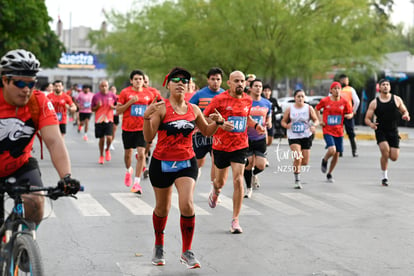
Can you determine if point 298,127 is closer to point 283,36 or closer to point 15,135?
point 15,135

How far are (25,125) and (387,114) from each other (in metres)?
10.9

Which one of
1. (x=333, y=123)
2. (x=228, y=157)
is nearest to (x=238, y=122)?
(x=228, y=157)

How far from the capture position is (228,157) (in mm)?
10984

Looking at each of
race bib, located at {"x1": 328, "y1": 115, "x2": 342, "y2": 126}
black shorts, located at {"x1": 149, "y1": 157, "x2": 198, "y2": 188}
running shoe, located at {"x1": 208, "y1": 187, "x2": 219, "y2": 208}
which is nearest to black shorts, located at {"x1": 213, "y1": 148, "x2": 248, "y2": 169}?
running shoe, located at {"x1": 208, "y1": 187, "x2": 219, "y2": 208}

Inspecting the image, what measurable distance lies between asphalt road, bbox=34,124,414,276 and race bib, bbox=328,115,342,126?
1102mm

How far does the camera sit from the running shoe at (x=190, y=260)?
8047 mm

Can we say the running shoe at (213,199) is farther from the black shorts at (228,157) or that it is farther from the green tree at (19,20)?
the green tree at (19,20)

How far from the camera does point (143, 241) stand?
9.58 m

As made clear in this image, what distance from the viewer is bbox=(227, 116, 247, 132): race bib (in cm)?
1098

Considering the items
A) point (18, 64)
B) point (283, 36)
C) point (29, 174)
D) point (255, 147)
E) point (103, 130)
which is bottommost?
point (103, 130)

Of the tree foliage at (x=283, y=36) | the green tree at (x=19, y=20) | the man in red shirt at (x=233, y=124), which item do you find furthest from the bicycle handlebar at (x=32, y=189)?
the green tree at (x=19, y=20)

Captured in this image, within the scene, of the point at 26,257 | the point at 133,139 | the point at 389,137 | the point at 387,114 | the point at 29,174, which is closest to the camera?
the point at 26,257

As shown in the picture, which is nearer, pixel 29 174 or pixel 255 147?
pixel 29 174

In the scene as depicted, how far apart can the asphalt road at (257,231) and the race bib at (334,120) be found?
1102 mm
